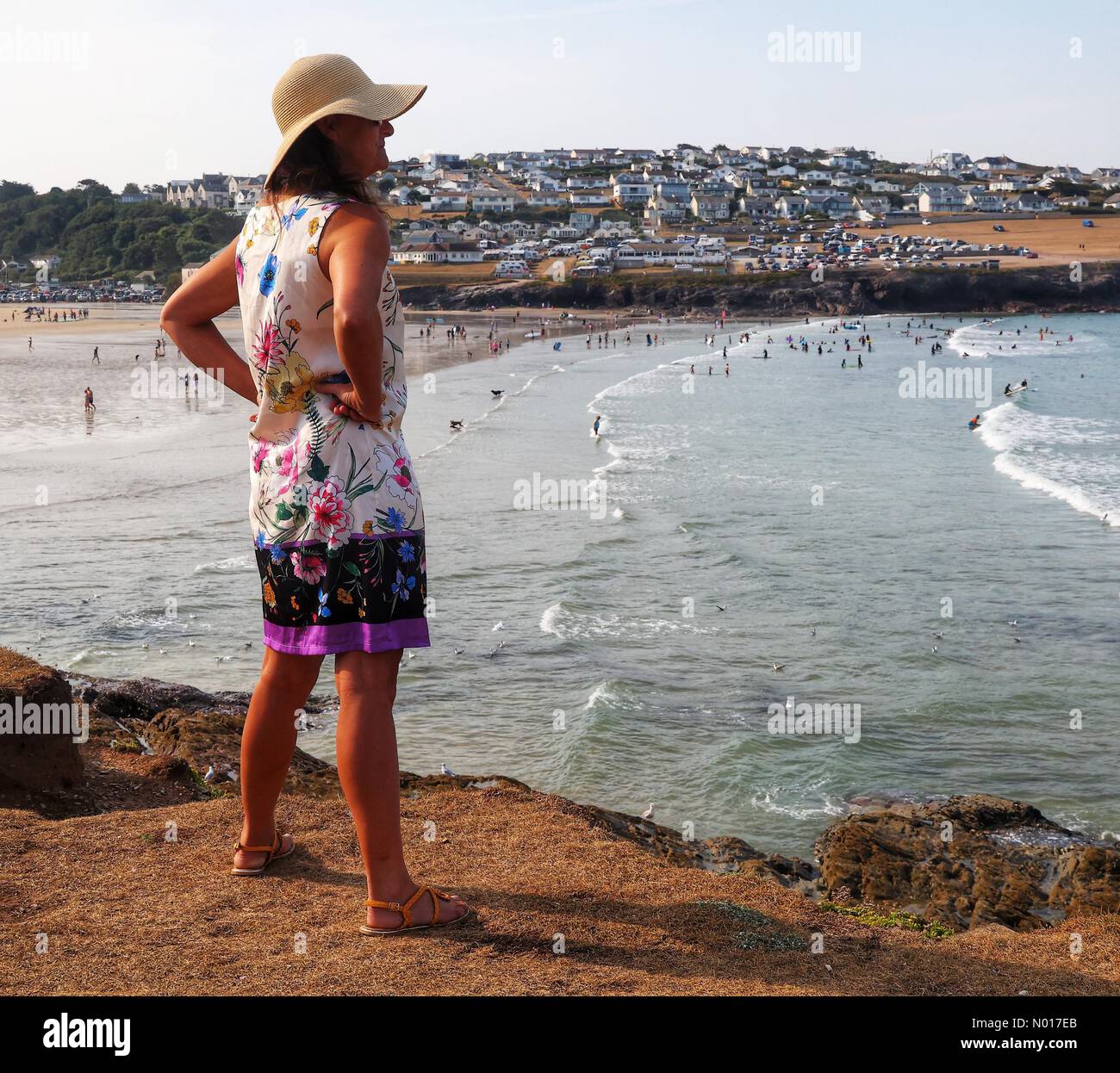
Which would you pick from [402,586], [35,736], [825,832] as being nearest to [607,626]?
[825,832]

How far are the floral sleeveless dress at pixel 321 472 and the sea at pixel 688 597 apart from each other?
6.16 meters

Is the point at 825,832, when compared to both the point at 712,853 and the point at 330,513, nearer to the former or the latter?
the point at 712,853

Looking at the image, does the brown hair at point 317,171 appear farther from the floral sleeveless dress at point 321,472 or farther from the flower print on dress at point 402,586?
the flower print on dress at point 402,586

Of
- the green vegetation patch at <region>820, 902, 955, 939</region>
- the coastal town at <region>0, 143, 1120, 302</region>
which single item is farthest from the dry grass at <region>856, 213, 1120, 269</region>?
the green vegetation patch at <region>820, 902, 955, 939</region>

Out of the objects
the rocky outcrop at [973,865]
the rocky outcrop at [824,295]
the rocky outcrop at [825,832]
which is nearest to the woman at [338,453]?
the rocky outcrop at [825,832]

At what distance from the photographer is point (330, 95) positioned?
147 inches

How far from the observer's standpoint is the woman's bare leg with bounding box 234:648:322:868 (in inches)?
159

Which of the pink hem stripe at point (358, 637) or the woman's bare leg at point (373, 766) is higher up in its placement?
the pink hem stripe at point (358, 637)

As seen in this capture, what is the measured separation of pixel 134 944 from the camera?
145 inches

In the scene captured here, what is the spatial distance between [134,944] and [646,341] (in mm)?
76079

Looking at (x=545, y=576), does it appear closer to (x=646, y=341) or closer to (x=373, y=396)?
(x=373, y=396)

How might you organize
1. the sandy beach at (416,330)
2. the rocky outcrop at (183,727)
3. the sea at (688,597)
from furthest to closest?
the sandy beach at (416,330) → the sea at (688,597) → the rocky outcrop at (183,727)

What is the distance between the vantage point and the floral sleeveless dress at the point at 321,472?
12.2ft
